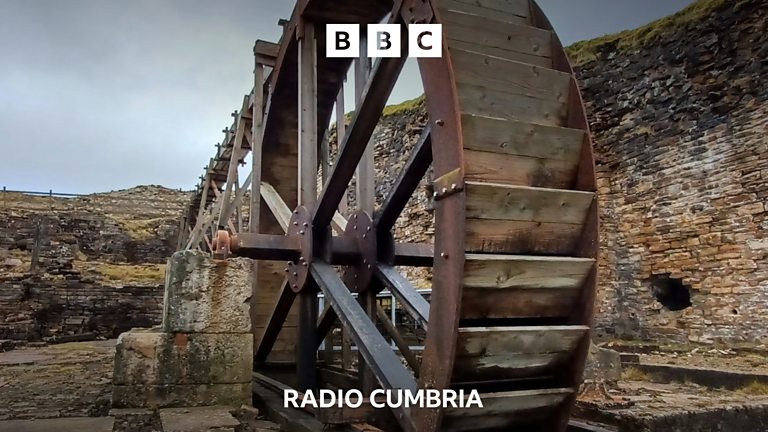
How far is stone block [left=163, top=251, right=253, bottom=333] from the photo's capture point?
3.53 metres

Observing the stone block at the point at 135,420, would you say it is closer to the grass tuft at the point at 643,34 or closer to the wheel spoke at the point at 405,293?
the wheel spoke at the point at 405,293

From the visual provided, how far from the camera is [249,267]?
3.77m

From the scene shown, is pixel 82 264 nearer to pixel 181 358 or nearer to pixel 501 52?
pixel 181 358

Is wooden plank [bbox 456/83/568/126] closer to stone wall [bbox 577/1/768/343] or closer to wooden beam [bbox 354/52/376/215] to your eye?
wooden beam [bbox 354/52/376/215]

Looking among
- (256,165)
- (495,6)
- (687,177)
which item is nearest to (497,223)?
(495,6)

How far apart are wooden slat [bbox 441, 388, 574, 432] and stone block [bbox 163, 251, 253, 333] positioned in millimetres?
1808

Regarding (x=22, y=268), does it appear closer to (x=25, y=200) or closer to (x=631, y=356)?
(x=25, y=200)

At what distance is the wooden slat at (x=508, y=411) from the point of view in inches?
92.3

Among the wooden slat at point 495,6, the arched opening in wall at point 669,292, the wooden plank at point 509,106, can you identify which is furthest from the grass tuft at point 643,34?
the wooden plank at point 509,106

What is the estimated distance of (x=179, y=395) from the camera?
136 inches

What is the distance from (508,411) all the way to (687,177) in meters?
9.14

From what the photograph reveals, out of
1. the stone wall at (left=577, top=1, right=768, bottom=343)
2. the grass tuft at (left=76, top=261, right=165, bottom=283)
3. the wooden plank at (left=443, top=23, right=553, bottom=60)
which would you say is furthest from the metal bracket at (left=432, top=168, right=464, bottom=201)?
the grass tuft at (left=76, top=261, right=165, bottom=283)

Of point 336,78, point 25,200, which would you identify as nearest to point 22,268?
point 25,200

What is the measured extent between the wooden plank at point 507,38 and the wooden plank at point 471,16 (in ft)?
0.09
